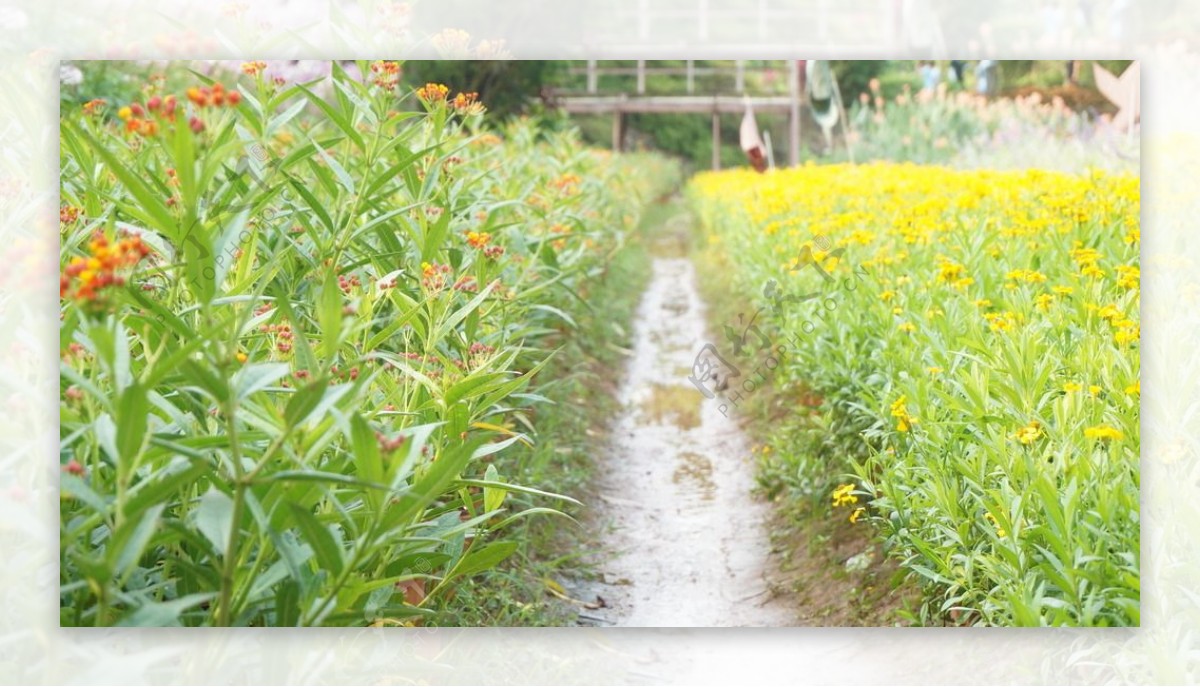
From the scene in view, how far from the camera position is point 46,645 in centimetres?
149

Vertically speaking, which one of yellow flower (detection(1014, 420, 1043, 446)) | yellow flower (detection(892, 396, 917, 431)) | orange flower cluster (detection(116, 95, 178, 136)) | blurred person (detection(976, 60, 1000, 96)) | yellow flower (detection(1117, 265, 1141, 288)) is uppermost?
blurred person (detection(976, 60, 1000, 96))

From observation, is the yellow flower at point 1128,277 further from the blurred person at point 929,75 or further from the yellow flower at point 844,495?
the blurred person at point 929,75

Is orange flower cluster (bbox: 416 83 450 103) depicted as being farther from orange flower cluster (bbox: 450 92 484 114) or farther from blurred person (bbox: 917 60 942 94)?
blurred person (bbox: 917 60 942 94)

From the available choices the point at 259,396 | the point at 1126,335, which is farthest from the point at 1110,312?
the point at 259,396

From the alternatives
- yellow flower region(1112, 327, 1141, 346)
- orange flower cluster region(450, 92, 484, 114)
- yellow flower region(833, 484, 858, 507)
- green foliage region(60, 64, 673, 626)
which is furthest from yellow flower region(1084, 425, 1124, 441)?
orange flower cluster region(450, 92, 484, 114)

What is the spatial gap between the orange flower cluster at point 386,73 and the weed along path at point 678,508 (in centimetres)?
104

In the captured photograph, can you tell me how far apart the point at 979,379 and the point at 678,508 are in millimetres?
812

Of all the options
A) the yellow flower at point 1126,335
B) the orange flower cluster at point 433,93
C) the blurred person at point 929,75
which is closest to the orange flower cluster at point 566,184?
the blurred person at point 929,75

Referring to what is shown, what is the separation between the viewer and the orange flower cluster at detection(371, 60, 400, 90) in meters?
2.06

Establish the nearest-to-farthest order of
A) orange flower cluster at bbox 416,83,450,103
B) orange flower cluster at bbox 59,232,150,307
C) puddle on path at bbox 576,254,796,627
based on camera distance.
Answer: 1. orange flower cluster at bbox 59,232,150,307
2. orange flower cluster at bbox 416,83,450,103
3. puddle on path at bbox 576,254,796,627

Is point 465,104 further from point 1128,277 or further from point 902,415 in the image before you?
point 1128,277

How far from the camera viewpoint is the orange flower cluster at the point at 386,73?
6.75 feet

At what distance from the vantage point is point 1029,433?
1940mm

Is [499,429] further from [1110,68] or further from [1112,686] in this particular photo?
[1110,68]
